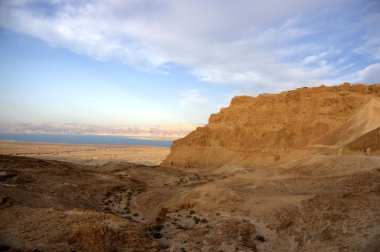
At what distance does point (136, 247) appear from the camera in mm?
11375

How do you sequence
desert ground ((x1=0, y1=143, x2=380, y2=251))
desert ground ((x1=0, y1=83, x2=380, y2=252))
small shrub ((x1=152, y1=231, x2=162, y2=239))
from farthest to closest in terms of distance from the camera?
small shrub ((x1=152, y1=231, x2=162, y2=239)), desert ground ((x1=0, y1=83, x2=380, y2=252)), desert ground ((x1=0, y1=143, x2=380, y2=251))

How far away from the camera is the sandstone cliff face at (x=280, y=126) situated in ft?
115

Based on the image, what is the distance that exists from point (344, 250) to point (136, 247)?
6.98m

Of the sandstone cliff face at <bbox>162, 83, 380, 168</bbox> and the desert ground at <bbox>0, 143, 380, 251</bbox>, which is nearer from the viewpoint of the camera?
the desert ground at <bbox>0, 143, 380, 251</bbox>

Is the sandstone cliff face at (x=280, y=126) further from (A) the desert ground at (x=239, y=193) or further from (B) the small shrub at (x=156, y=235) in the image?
(B) the small shrub at (x=156, y=235)

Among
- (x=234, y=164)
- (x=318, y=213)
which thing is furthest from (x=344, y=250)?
(x=234, y=164)

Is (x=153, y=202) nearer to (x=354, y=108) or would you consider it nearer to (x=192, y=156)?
(x=192, y=156)

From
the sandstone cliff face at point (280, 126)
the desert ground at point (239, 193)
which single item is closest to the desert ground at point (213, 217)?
the desert ground at point (239, 193)

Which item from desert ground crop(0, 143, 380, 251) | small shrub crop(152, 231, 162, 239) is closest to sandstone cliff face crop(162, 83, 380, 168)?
desert ground crop(0, 143, 380, 251)

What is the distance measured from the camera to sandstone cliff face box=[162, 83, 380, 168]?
35.1 m

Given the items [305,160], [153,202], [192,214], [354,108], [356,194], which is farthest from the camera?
[354,108]

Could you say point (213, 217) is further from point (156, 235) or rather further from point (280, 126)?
point (280, 126)

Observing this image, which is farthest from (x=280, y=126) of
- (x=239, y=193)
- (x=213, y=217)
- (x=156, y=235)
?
(x=156, y=235)

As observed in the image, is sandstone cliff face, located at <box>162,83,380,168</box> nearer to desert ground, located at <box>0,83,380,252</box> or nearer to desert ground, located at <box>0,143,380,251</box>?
desert ground, located at <box>0,83,380,252</box>
